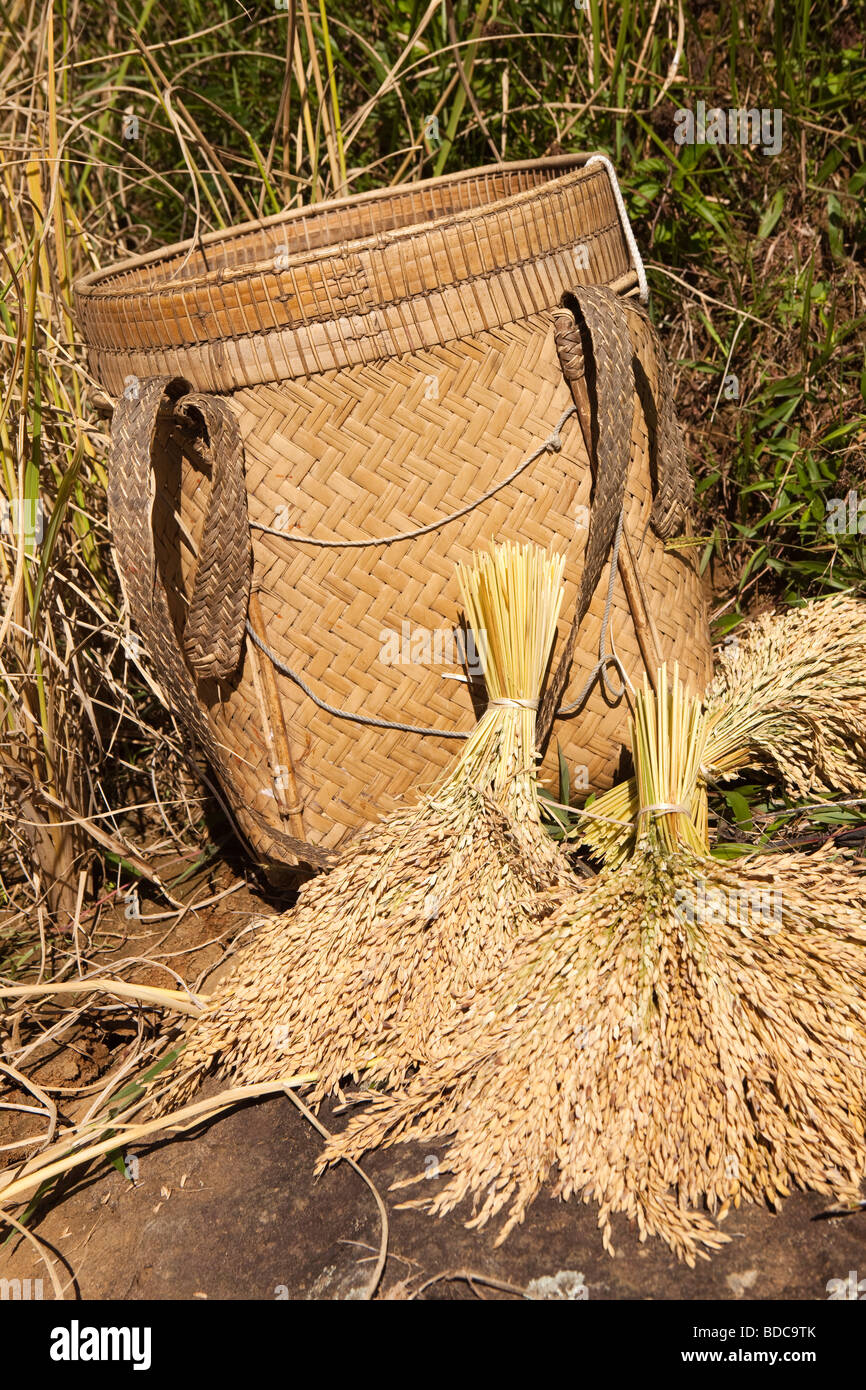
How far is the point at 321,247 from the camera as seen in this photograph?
226 centimetres

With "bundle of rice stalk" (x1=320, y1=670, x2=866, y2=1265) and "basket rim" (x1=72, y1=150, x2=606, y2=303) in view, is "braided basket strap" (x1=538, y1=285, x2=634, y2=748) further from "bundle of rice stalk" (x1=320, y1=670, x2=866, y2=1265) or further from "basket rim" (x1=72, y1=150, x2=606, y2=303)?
"bundle of rice stalk" (x1=320, y1=670, x2=866, y2=1265)

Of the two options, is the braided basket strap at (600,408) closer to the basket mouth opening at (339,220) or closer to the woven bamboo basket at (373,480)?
the woven bamboo basket at (373,480)

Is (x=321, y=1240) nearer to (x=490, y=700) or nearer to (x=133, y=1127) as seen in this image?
(x=133, y=1127)

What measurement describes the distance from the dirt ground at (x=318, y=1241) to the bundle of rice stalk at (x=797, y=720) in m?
0.66

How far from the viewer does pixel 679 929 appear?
1.50 metres

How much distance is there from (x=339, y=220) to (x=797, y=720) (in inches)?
59.5

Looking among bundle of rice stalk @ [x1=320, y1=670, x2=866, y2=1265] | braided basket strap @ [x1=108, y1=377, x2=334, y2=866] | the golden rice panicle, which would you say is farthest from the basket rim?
bundle of rice stalk @ [x1=320, y1=670, x2=866, y2=1265]

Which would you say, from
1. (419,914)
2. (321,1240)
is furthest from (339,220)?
(321,1240)

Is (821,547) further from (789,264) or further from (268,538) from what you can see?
(268,538)

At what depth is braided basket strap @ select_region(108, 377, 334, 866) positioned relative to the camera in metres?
1.74

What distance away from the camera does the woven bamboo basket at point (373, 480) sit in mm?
1760

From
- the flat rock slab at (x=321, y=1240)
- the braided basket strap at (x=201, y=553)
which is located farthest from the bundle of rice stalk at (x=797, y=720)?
the flat rock slab at (x=321, y=1240)

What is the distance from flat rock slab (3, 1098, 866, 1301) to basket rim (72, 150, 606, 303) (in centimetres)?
134

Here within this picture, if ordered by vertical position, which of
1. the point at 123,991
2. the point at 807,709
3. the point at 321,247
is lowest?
the point at 123,991
